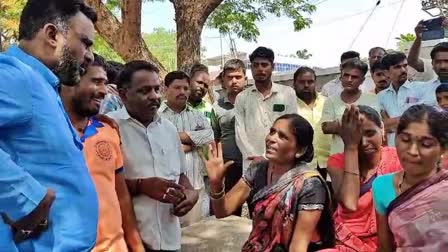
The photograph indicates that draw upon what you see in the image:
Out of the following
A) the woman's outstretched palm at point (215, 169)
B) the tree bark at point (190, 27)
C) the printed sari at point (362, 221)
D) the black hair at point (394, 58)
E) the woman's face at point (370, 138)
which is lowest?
the printed sari at point (362, 221)

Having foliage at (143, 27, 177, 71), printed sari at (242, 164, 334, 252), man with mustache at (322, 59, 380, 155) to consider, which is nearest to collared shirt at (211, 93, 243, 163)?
man with mustache at (322, 59, 380, 155)

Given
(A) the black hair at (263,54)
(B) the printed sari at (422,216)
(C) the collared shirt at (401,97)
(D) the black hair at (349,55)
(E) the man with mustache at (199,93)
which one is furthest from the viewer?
(D) the black hair at (349,55)

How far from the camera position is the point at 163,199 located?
113 inches

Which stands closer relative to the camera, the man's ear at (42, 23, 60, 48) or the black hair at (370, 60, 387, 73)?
the man's ear at (42, 23, 60, 48)

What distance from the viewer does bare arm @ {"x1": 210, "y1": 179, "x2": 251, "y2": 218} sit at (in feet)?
9.93

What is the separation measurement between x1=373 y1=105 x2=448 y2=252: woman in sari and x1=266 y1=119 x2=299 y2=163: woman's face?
501 mm

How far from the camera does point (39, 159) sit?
1788mm

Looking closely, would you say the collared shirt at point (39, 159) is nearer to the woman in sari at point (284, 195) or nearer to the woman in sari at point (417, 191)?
the woman in sari at point (284, 195)

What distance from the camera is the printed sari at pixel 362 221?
9.66 ft

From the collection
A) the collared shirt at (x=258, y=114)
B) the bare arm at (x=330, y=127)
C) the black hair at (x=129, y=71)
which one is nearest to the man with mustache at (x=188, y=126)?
the collared shirt at (x=258, y=114)

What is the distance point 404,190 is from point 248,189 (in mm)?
900

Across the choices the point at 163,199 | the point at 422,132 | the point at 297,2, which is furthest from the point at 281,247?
the point at 297,2

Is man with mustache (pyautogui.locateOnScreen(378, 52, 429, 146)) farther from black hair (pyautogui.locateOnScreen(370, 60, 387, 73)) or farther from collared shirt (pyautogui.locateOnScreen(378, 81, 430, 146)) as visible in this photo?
black hair (pyautogui.locateOnScreen(370, 60, 387, 73))

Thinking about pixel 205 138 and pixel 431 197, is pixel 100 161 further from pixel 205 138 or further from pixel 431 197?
pixel 205 138
